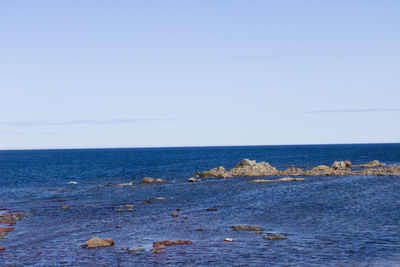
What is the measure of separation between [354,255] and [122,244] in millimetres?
18563

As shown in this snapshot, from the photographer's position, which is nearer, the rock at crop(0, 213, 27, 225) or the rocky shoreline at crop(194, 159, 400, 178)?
the rock at crop(0, 213, 27, 225)

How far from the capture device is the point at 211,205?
5772cm

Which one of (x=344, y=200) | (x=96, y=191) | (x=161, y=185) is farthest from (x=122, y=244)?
(x=161, y=185)

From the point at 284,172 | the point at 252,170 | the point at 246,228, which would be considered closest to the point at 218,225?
the point at 246,228

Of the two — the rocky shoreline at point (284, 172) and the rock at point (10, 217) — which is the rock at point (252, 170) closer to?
the rocky shoreline at point (284, 172)

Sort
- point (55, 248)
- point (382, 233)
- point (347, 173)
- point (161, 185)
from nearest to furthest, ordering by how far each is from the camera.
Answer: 1. point (55, 248)
2. point (382, 233)
3. point (161, 185)
4. point (347, 173)

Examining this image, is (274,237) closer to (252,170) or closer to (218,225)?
(218,225)

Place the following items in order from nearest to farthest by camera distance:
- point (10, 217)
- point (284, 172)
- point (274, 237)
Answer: point (274, 237) → point (10, 217) → point (284, 172)

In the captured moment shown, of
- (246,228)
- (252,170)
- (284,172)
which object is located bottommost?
(246,228)

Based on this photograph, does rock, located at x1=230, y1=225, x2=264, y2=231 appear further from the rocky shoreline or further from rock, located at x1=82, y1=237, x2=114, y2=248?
the rocky shoreline

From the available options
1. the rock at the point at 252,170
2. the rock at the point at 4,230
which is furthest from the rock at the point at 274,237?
the rock at the point at 252,170

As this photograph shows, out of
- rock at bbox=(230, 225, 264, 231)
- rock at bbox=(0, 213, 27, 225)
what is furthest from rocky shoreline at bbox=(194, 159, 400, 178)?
rock at bbox=(230, 225, 264, 231)

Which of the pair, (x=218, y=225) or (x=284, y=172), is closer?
A: (x=218, y=225)

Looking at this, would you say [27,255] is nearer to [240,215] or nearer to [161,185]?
[240,215]
